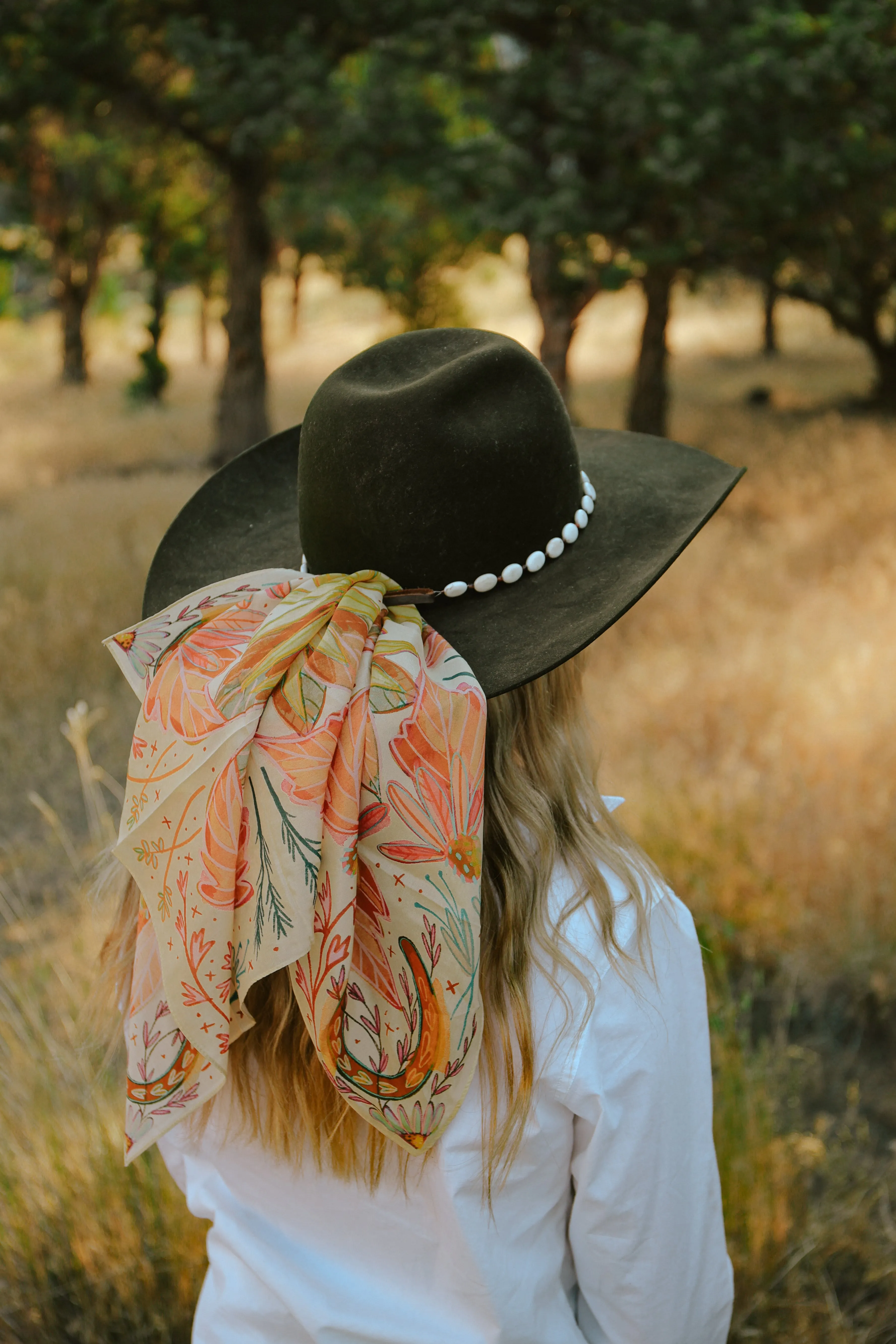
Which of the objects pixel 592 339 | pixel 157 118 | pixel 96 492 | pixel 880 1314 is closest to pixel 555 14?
pixel 157 118

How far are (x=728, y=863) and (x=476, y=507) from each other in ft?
7.19

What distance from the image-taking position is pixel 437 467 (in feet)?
3.44

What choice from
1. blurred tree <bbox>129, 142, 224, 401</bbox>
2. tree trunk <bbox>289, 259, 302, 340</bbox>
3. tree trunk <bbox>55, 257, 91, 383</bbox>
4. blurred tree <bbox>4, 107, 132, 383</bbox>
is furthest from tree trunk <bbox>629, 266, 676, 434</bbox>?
tree trunk <bbox>289, 259, 302, 340</bbox>

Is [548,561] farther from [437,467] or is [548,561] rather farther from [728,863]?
[728,863]

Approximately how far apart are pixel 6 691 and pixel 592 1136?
13.8 feet

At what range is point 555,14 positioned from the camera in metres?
6.57

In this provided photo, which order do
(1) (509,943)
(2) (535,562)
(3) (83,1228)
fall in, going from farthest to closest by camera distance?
(3) (83,1228) < (2) (535,562) < (1) (509,943)

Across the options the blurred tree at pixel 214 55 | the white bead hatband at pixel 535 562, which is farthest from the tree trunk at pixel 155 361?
the white bead hatband at pixel 535 562

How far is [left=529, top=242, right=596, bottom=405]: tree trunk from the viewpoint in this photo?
7367 mm

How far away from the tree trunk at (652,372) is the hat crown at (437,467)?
7.71 metres

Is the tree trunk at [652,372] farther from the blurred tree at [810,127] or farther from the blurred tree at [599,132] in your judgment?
the blurred tree at [810,127]

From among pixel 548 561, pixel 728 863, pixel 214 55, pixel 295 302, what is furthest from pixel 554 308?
pixel 295 302

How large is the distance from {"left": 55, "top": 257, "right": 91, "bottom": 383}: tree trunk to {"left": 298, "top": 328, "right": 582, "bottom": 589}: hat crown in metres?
18.5

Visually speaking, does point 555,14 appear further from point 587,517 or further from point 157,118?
point 587,517
